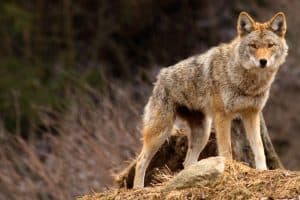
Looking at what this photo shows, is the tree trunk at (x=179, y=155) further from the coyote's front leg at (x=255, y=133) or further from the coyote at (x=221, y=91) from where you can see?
the coyote's front leg at (x=255, y=133)

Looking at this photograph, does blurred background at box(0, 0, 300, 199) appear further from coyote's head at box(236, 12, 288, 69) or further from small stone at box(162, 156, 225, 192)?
small stone at box(162, 156, 225, 192)

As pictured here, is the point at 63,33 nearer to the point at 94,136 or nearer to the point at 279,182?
the point at 94,136

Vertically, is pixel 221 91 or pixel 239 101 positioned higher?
pixel 221 91

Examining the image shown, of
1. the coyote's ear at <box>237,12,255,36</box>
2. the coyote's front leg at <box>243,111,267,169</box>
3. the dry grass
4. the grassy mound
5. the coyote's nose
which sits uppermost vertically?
the dry grass

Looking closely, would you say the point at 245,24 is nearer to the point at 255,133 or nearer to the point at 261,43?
the point at 261,43

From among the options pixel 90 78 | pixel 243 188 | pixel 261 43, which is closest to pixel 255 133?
pixel 261 43

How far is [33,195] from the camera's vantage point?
91.4 ft

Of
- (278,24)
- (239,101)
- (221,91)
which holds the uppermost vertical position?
(278,24)

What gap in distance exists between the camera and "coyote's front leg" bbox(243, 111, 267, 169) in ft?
50.7

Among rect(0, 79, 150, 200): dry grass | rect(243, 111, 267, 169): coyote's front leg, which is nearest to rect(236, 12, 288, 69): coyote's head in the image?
rect(243, 111, 267, 169): coyote's front leg

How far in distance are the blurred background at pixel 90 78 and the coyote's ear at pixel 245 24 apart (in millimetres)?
7520

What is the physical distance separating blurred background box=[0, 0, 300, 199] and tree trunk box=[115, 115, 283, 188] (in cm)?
592

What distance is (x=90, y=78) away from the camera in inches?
1359

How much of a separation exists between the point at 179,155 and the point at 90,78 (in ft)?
59.1
